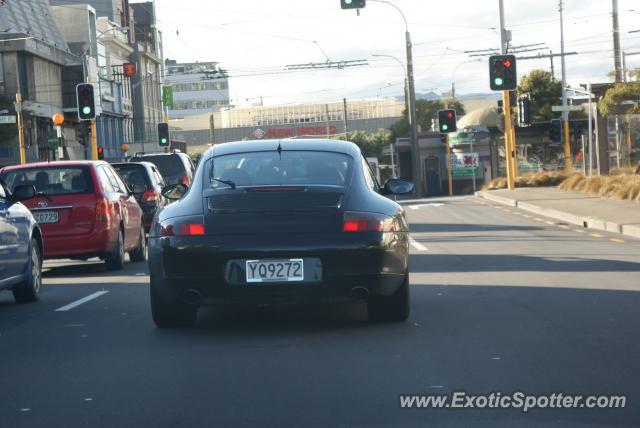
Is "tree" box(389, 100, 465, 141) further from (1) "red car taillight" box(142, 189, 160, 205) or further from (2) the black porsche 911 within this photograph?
(2) the black porsche 911

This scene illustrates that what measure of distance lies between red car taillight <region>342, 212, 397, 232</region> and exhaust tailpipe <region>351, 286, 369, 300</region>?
0.42 meters

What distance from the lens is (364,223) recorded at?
28.2 ft

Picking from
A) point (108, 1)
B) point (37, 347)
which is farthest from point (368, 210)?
point (108, 1)

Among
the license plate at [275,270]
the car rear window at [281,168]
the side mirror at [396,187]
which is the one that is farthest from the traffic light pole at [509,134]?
the license plate at [275,270]

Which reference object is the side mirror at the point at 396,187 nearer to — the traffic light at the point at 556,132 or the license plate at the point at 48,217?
the license plate at the point at 48,217

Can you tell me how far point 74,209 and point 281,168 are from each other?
7.21m

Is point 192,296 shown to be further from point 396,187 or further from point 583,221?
point 583,221

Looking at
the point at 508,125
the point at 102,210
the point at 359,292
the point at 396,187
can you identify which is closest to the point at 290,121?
the point at 508,125

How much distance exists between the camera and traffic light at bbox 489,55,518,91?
3734 cm

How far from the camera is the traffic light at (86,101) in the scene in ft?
110

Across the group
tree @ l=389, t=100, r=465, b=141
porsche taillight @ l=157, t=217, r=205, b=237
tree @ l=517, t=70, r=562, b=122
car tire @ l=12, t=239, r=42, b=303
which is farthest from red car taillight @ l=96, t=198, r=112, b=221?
tree @ l=389, t=100, r=465, b=141

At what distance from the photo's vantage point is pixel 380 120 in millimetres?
143000

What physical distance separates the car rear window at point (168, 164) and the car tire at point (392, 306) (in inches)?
709

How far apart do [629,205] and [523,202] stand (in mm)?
6340
